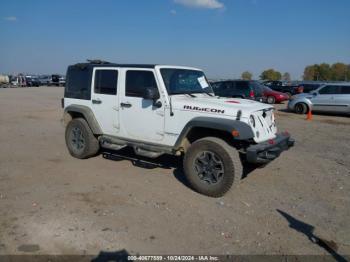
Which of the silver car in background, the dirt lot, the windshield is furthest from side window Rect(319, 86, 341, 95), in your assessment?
the windshield

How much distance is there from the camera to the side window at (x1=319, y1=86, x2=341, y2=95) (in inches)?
628

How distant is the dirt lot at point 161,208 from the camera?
12.0 feet

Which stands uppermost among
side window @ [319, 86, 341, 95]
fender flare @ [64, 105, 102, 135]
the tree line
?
the tree line

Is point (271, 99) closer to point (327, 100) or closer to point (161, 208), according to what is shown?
point (327, 100)

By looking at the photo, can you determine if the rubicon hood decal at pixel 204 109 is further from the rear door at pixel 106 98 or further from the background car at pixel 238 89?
the background car at pixel 238 89

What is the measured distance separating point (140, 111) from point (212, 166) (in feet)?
5.55

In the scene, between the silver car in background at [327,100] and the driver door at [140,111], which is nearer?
the driver door at [140,111]

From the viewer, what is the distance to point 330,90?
16156 mm

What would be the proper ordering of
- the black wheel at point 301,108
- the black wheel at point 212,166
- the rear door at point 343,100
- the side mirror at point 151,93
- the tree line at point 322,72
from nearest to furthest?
the black wheel at point 212,166, the side mirror at point 151,93, the rear door at point 343,100, the black wheel at point 301,108, the tree line at point 322,72

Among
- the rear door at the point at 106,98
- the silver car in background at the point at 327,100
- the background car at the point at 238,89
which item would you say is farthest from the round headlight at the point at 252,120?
the silver car in background at the point at 327,100

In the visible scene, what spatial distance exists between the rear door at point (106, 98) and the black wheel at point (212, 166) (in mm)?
1862

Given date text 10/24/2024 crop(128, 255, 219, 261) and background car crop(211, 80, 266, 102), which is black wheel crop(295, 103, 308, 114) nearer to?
background car crop(211, 80, 266, 102)

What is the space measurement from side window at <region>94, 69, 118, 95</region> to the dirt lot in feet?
4.82

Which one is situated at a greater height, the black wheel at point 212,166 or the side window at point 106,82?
the side window at point 106,82
